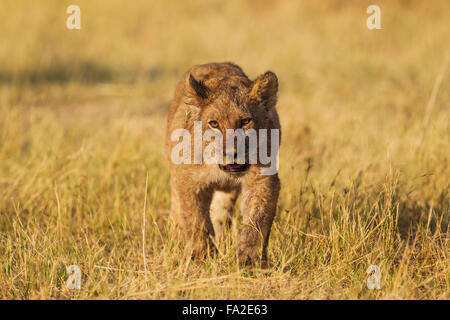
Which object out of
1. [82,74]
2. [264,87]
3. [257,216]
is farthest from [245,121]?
[82,74]

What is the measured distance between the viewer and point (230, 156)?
4066 millimetres

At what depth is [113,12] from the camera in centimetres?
1482

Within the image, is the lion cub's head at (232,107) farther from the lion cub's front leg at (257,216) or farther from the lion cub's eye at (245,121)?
the lion cub's front leg at (257,216)

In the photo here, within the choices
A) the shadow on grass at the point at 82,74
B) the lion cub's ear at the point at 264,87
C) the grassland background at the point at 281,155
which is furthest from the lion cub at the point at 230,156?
the shadow on grass at the point at 82,74

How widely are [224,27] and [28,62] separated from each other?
4.69 metres

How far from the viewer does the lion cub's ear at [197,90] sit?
171 inches

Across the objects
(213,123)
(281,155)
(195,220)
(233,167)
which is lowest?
(195,220)

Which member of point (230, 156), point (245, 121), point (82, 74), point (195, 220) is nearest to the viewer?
point (230, 156)

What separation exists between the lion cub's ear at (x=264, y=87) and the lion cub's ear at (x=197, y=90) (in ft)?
1.10

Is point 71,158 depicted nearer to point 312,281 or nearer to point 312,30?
point 312,281

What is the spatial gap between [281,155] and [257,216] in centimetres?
233

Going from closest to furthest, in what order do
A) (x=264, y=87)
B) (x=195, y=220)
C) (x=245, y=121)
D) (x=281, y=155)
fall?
(x=245, y=121) < (x=264, y=87) < (x=195, y=220) < (x=281, y=155)

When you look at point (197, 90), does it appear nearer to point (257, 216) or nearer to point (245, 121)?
point (245, 121)
